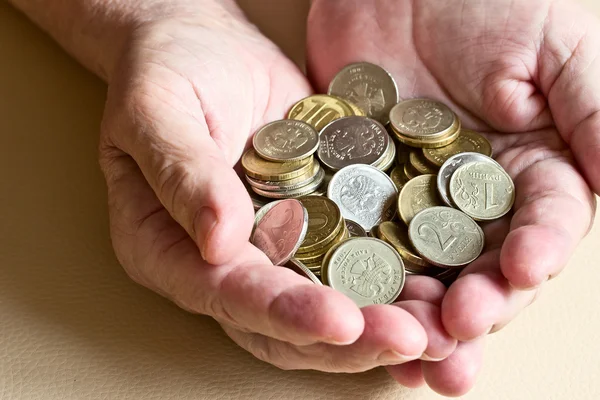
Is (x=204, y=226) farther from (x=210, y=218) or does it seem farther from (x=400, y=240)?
(x=400, y=240)

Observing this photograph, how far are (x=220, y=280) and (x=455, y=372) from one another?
1.21 feet

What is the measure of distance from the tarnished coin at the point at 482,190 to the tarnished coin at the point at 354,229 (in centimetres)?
19

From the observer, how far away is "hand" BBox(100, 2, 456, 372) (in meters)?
0.87

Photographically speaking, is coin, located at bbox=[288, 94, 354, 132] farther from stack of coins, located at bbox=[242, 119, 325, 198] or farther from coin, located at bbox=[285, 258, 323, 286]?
coin, located at bbox=[285, 258, 323, 286]

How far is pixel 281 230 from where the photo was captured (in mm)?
1168

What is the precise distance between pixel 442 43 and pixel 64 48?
105 cm

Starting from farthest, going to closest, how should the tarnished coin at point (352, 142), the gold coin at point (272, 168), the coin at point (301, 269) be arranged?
the tarnished coin at point (352, 142)
the gold coin at point (272, 168)
the coin at point (301, 269)

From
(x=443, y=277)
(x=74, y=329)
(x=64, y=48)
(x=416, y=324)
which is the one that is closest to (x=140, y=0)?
(x=64, y=48)

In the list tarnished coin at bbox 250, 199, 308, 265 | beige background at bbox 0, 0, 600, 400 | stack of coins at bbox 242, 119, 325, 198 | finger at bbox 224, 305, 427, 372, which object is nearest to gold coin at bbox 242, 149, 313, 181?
stack of coins at bbox 242, 119, 325, 198

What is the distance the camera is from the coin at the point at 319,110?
4.98ft

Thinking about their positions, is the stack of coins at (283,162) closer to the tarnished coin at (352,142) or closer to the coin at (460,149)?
the tarnished coin at (352,142)

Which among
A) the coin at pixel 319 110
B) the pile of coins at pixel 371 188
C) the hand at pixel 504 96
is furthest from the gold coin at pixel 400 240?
the coin at pixel 319 110

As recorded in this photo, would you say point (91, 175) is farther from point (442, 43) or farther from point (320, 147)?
point (442, 43)

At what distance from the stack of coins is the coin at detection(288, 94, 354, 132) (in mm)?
84
